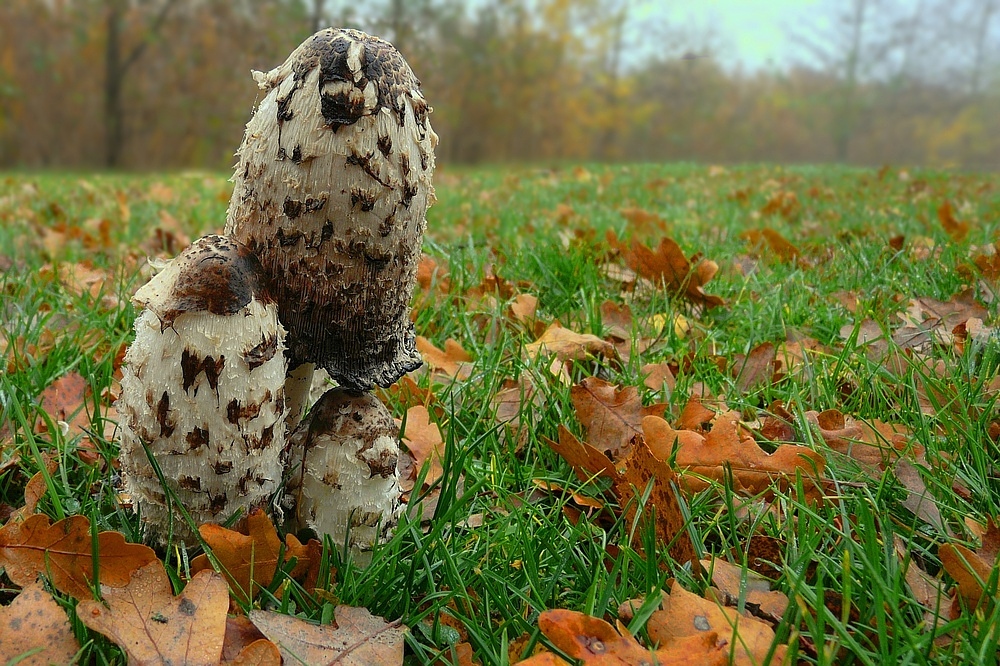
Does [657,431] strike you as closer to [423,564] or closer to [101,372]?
[423,564]

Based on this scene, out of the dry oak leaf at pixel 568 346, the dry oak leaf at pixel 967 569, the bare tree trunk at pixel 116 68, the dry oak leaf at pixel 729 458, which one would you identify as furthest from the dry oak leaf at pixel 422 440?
the bare tree trunk at pixel 116 68

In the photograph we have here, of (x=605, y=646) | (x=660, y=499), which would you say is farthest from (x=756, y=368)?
(x=605, y=646)

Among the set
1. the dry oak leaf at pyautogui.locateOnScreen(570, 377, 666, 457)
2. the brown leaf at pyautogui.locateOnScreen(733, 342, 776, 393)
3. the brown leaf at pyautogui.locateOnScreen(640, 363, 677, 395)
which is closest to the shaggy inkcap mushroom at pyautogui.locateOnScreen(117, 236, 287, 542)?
the dry oak leaf at pyautogui.locateOnScreen(570, 377, 666, 457)

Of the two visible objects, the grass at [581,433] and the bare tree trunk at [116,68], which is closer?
the grass at [581,433]

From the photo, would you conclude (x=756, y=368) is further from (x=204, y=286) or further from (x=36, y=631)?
(x=36, y=631)

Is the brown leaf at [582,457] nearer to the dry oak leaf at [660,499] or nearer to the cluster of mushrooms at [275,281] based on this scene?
the dry oak leaf at [660,499]

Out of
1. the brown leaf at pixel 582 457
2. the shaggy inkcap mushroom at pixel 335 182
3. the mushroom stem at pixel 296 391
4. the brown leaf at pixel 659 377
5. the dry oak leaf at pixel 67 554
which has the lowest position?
the dry oak leaf at pixel 67 554

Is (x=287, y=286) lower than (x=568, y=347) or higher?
higher

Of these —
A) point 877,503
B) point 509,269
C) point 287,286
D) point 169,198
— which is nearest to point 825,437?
point 877,503
